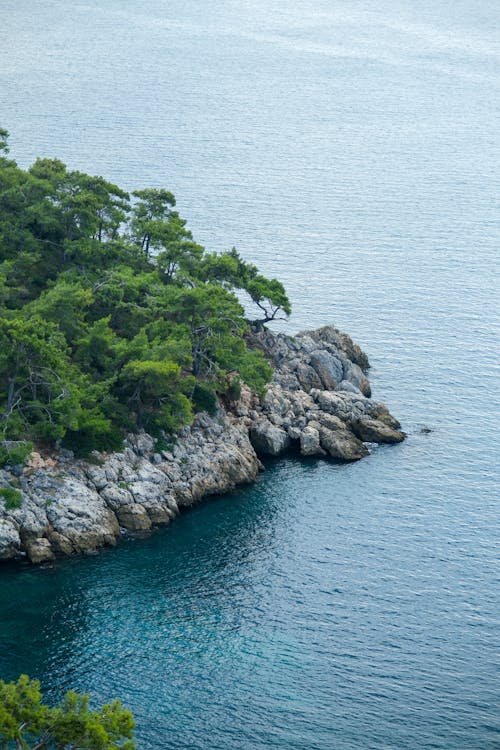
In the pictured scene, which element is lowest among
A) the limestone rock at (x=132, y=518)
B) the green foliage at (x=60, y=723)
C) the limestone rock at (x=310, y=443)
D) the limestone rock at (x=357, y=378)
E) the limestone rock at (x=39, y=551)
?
the limestone rock at (x=39, y=551)

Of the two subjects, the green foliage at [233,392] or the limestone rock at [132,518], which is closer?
the limestone rock at [132,518]

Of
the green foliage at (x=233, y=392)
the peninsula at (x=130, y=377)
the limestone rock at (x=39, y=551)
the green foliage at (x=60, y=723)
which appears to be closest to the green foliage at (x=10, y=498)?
the peninsula at (x=130, y=377)

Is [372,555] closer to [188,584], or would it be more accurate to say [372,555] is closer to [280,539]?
[280,539]

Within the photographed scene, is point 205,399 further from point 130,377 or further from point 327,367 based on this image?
point 327,367

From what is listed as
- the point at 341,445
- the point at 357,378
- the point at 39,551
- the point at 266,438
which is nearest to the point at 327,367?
the point at 357,378

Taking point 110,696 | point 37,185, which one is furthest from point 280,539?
point 37,185

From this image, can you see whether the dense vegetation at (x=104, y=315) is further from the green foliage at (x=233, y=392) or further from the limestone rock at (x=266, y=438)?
the limestone rock at (x=266, y=438)

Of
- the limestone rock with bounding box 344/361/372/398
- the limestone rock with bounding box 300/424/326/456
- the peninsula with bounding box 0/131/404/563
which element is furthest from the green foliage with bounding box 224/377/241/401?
the limestone rock with bounding box 344/361/372/398
